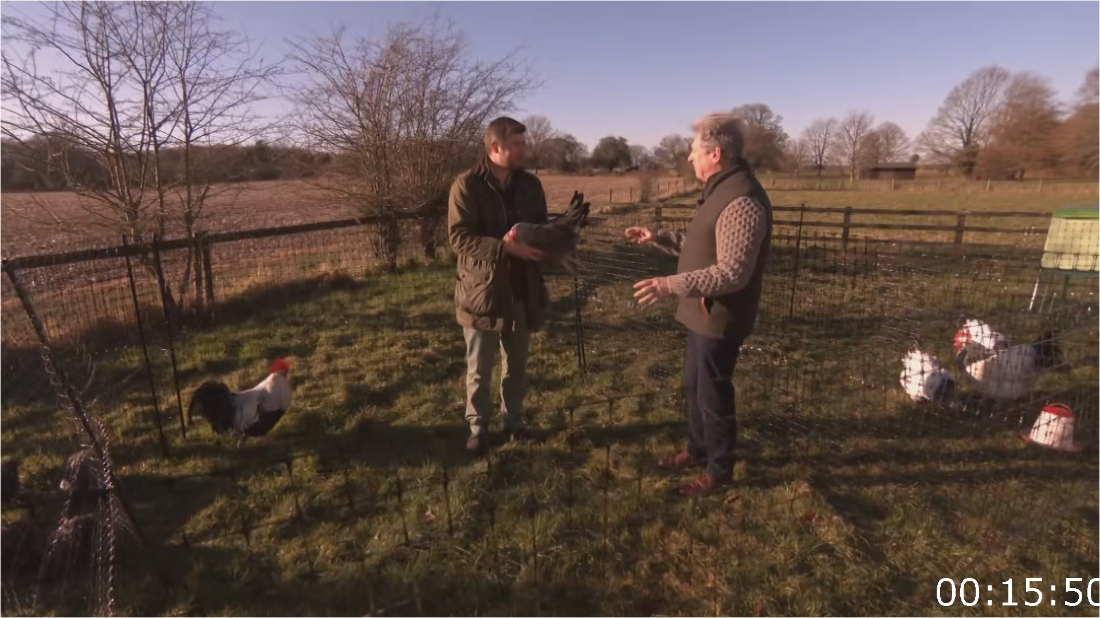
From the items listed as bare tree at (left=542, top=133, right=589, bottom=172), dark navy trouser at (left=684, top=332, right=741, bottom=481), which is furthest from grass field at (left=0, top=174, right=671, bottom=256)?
bare tree at (left=542, top=133, right=589, bottom=172)

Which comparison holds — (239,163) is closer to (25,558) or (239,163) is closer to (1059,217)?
(25,558)

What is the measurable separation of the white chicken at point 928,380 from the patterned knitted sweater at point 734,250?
223cm

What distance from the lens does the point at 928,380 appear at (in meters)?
3.71

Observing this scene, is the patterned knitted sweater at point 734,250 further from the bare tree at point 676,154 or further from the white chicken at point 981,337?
the white chicken at point 981,337

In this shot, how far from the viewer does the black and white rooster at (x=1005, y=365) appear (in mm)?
3562

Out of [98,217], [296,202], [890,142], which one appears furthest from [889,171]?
[296,202]

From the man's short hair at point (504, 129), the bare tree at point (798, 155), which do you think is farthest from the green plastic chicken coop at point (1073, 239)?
the man's short hair at point (504, 129)

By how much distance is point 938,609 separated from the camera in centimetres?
218

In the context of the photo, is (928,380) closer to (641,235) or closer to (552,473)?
(641,235)

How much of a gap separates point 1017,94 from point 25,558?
232 inches

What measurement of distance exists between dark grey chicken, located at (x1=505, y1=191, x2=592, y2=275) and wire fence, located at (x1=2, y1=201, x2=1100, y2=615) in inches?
45.9

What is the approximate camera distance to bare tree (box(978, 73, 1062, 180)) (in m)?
2.88

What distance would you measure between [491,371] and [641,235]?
123 cm

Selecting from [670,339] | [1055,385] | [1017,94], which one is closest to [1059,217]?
[1055,385]
